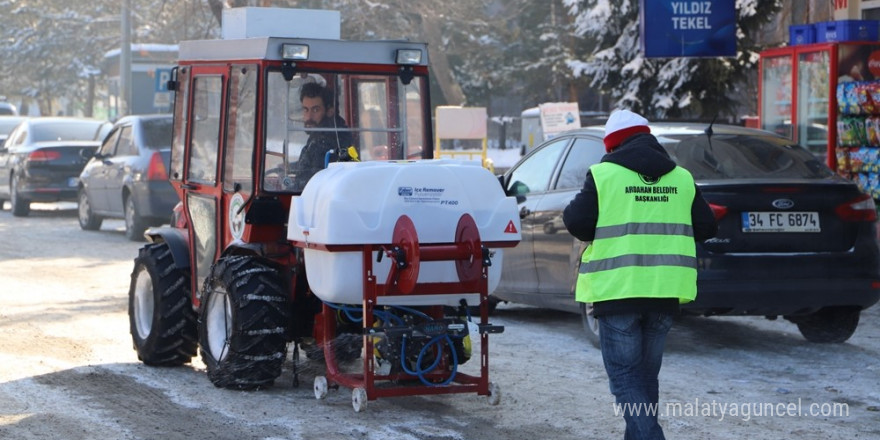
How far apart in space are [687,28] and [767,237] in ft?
21.9

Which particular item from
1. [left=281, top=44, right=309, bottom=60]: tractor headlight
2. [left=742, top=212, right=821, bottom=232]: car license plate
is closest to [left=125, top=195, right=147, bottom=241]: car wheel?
[left=281, top=44, right=309, bottom=60]: tractor headlight

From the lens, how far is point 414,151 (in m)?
8.27

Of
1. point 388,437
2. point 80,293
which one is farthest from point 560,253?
point 80,293

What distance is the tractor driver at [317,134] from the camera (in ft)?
25.6

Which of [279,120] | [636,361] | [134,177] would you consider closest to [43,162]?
[134,177]

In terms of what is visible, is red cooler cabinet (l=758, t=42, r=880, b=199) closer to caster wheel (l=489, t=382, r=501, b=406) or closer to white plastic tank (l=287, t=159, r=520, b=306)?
white plastic tank (l=287, t=159, r=520, b=306)

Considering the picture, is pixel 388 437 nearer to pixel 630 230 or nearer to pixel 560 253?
pixel 630 230

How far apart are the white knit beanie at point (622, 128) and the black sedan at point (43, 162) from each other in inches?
653

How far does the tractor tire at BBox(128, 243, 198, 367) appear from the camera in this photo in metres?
8.44

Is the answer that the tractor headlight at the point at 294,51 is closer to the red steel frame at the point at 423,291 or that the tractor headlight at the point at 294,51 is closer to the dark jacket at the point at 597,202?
the red steel frame at the point at 423,291

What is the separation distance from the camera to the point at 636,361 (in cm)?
555

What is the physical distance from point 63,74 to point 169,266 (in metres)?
56.8

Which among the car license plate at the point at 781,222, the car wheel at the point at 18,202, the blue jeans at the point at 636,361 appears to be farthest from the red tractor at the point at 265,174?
the car wheel at the point at 18,202

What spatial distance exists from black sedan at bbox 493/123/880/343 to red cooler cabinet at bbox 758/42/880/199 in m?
5.42
